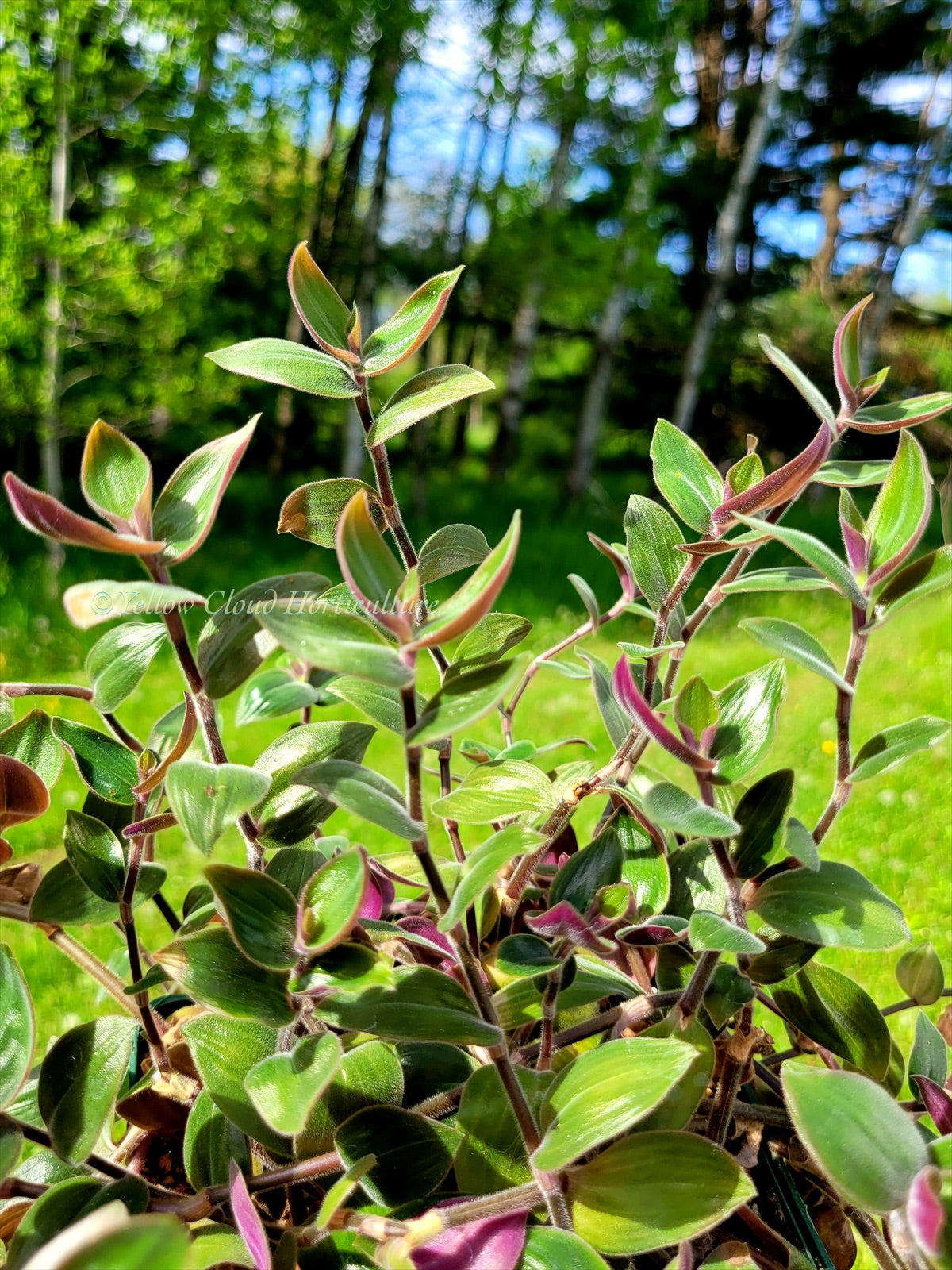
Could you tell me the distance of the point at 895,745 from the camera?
0.29m

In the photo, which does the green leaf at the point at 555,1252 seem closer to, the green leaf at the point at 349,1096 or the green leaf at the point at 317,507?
the green leaf at the point at 349,1096

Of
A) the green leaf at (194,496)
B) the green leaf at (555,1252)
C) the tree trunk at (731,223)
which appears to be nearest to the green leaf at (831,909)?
the green leaf at (555,1252)

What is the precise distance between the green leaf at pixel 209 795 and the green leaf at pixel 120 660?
5 centimetres

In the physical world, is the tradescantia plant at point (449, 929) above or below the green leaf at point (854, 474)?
below

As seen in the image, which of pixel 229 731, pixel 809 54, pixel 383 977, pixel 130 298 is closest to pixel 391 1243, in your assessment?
pixel 383 977

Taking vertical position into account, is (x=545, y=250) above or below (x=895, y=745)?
above

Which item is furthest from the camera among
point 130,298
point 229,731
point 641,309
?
point 641,309

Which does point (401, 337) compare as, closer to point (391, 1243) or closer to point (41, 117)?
point (391, 1243)

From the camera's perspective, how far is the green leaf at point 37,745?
13.5 inches

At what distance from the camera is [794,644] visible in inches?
10.6

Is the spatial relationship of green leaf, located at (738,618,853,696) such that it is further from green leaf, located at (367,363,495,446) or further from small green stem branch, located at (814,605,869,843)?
green leaf, located at (367,363,495,446)

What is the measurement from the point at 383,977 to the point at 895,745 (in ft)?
0.58

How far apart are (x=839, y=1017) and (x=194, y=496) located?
295 millimetres

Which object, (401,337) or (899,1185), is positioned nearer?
(899,1185)
